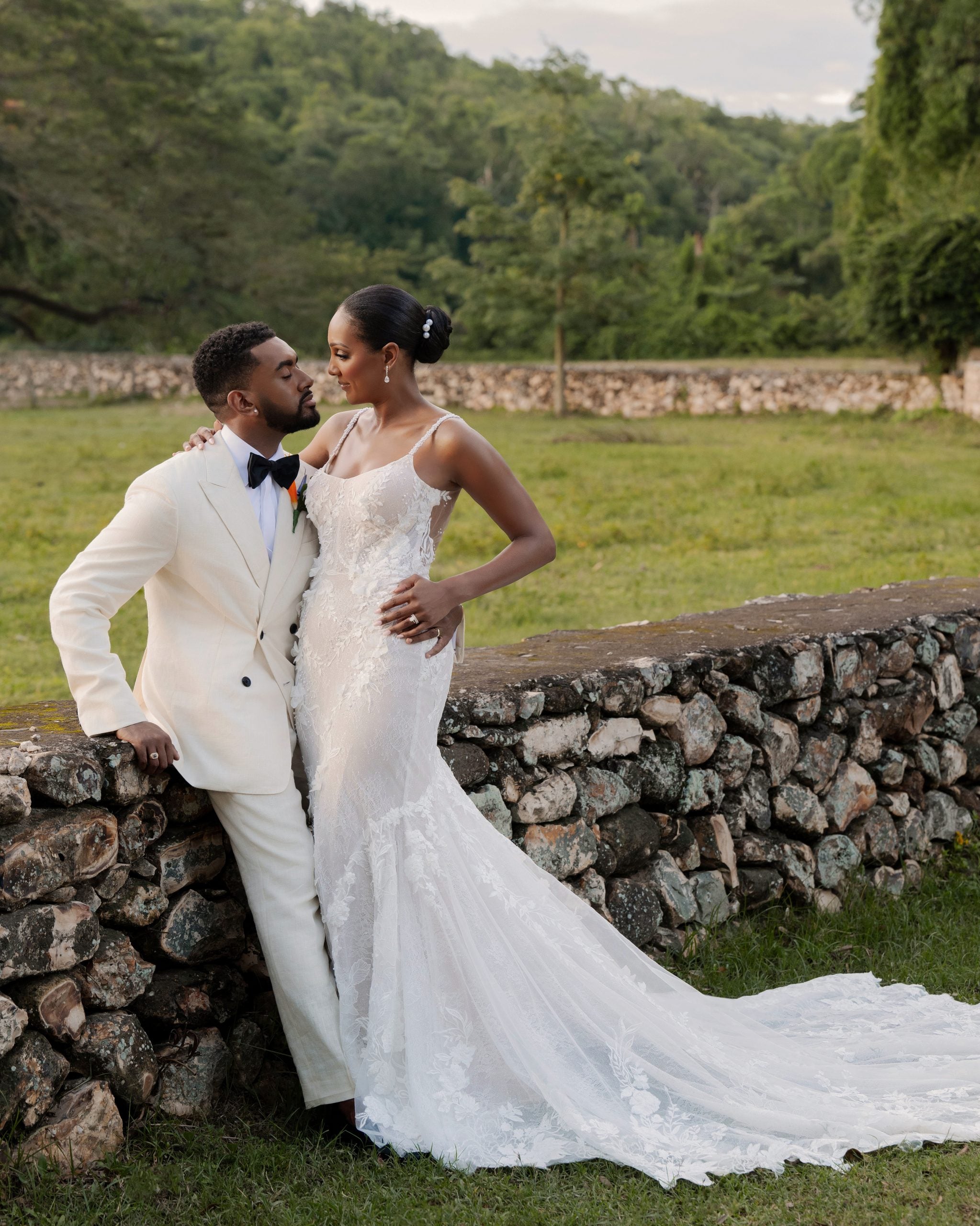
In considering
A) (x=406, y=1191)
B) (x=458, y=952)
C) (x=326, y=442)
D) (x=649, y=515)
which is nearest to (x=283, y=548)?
(x=326, y=442)

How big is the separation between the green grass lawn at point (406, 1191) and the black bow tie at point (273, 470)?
5.00 ft

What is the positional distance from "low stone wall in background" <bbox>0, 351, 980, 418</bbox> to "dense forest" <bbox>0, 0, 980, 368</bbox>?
93 centimetres

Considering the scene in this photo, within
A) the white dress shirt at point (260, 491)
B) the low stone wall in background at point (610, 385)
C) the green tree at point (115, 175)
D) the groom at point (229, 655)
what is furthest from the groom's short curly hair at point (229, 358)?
the green tree at point (115, 175)

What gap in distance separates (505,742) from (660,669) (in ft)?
A: 2.15

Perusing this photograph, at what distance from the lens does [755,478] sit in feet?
46.3

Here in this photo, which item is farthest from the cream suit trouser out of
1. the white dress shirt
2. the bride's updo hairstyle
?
the bride's updo hairstyle

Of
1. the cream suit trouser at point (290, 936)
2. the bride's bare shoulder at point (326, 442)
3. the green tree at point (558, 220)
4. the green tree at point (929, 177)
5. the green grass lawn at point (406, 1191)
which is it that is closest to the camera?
the green grass lawn at point (406, 1191)

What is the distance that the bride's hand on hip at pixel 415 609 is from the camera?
305 cm

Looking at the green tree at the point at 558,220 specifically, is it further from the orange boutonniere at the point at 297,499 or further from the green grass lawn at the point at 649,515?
the orange boutonniere at the point at 297,499

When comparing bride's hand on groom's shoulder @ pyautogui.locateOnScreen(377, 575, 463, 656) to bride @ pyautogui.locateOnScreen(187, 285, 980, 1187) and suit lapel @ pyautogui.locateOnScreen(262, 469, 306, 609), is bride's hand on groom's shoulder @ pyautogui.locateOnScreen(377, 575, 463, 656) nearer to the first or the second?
bride @ pyautogui.locateOnScreen(187, 285, 980, 1187)

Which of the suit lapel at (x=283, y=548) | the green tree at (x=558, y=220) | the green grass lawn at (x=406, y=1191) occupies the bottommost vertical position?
the green grass lawn at (x=406, y=1191)

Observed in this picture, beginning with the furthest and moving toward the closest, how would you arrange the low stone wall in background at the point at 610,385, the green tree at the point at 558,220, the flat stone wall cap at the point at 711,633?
Result: 1. the green tree at the point at 558,220
2. the low stone wall in background at the point at 610,385
3. the flat stone wall cap at the point at 711,633

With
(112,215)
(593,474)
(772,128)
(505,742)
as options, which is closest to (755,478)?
(593,474)

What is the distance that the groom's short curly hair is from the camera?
299cm
